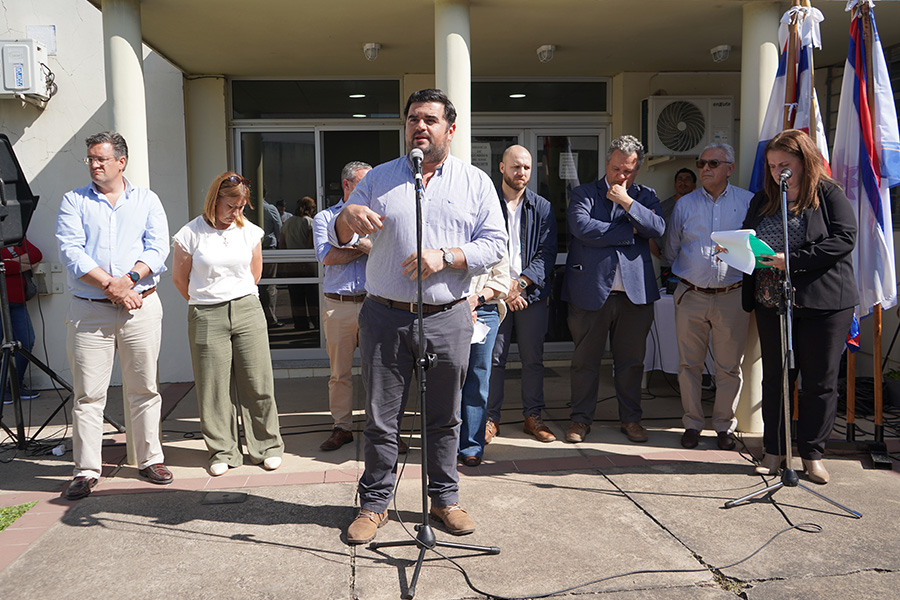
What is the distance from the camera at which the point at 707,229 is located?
445 centimetres

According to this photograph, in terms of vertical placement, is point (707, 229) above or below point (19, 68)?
below

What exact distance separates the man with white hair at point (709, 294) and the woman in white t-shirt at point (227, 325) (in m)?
2.70

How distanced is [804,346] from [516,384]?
10.2 ft

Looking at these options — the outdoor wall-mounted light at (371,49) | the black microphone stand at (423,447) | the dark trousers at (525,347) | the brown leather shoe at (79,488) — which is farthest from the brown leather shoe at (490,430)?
the outdoor wall-mounted light at (371,49)

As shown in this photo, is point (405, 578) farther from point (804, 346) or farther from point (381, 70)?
point (381, 70)

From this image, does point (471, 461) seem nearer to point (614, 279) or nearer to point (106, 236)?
point (614, 279)

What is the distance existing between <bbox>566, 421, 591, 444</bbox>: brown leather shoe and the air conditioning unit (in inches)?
129

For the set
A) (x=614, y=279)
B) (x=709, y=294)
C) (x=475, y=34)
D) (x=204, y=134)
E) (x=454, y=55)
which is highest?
(x=475, y=34)

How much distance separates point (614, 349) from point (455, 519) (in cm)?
196

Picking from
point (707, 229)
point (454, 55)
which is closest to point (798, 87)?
point (707, 229)

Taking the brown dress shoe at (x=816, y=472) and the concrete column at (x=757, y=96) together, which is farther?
the concrete column at (x=757, y=96)

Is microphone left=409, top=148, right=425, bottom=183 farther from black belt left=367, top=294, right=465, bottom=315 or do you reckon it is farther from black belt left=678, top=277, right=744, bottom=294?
black belt left=678, top=277, right=744, bottom=294

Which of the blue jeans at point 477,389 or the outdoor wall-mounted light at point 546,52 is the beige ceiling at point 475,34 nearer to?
the outdoor wall-mounted light at point 546,52

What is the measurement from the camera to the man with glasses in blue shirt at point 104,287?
12.5ft
